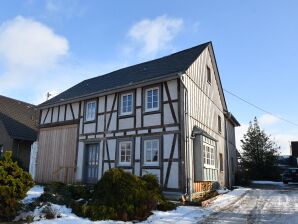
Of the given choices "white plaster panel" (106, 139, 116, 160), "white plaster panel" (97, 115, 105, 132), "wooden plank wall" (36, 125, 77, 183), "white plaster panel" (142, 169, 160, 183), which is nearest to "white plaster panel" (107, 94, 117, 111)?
"white plaster panel" (97, 115, 105, 132)

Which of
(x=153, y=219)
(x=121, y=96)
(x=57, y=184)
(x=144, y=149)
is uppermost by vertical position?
(x=121, y=96)

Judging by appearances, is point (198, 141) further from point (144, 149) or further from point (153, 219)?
point (153, 219)

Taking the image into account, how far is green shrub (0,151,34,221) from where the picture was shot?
7.85m

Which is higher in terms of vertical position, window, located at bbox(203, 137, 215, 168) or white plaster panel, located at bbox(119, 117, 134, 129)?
white plaster panel, located at bbox(119, 117, 134, 129)

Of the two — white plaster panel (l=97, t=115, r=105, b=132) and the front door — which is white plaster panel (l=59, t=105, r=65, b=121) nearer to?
the front door

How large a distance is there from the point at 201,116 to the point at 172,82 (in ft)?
9.58

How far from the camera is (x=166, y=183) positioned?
12445mm

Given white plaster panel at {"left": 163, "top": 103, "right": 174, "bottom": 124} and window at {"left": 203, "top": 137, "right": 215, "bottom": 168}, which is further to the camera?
window at {"left": 203, "top": 137, "right": 215, "bottom": 168}

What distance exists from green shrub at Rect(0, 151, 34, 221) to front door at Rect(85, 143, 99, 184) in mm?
7241

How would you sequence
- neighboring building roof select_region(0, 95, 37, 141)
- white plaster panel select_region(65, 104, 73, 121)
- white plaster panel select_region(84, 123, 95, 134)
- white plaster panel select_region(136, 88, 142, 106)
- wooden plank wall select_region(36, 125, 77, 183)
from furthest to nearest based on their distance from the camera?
neighboring building roof select_region(0, 95, 37, 141) < white plaster panel select_region(65, 104, 73, 121) < wooden plank wall select_region(36, 125, 77, 183) < white plaster panel select_region(84, 123, 95, 134) < white plaster panel select_region(136, 88, 142, 106)

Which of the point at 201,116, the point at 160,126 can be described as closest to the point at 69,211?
the point at 160,126

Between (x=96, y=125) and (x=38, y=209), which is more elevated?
(x=96, y=125)

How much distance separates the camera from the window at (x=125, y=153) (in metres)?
14.1

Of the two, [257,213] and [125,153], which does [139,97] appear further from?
[257,213]
